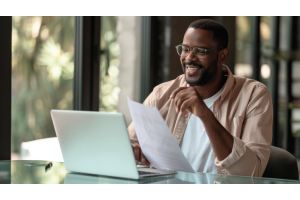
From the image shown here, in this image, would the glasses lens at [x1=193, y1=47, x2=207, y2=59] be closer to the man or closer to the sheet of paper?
the man

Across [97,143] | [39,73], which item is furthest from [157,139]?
[39,73]

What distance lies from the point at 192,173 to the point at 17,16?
164 centimetres

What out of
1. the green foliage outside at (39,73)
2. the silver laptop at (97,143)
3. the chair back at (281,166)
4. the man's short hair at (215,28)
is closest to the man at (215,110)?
the man's short hair at (215,28)

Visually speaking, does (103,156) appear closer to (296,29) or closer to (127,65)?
(127,65)

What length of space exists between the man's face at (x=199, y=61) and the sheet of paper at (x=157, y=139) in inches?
19.9

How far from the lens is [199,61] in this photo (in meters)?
1.58

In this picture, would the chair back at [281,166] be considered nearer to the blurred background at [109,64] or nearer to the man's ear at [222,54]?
the man's ear at [222,54]

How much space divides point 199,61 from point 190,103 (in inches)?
14.2

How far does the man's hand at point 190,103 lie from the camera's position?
4.20ft

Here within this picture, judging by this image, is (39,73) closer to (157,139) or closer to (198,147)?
(198,147)

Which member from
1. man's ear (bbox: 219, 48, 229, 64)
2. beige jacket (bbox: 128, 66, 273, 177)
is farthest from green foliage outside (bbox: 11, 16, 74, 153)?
man's ear (bbox: 219, 48, 229, 64)

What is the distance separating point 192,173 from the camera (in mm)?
1130
